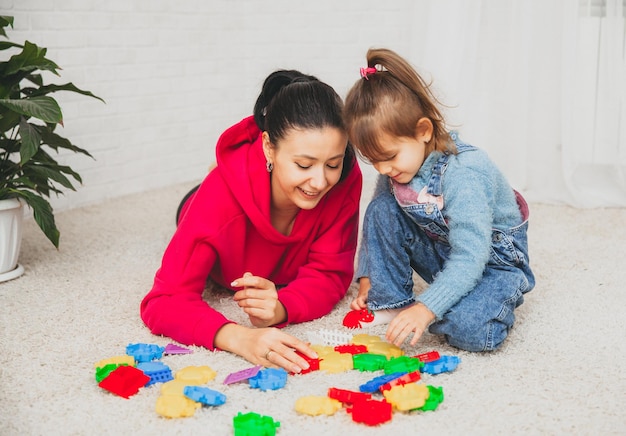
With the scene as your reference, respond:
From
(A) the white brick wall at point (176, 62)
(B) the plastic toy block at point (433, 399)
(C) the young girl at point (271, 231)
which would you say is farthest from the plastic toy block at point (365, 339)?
(A) the white brick wall at point (176, 62)

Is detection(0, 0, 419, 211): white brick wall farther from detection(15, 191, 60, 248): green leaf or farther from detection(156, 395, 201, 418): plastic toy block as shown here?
detection(156, 395, 201, 418): plastic toy block

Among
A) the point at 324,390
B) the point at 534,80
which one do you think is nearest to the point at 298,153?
the point at 324,390

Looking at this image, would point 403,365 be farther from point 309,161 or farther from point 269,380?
point 309,161

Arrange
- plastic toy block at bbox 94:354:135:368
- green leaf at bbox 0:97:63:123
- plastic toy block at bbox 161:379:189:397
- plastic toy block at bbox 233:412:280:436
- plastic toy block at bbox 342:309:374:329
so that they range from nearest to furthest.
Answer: plastic toy block at bbox 233:412:280:436, plastic toy block at bbox 161:379:189:397, plastic toy block at bbox 94:354:135:368, plastic toy block at bbox 342:309:374:329, green leaf at bbox 0:97:63:123

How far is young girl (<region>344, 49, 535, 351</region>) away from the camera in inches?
50.8

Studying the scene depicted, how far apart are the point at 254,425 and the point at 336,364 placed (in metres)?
0.28

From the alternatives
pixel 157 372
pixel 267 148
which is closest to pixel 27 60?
pixel 267 148

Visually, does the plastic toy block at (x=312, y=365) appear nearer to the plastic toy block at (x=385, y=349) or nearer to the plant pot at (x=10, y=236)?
the plastic toy block at (x=385, y=349)

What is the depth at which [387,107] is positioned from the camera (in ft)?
4.27

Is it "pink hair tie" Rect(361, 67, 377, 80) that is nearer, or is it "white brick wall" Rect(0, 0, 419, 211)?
"pink hair tie" Rect(361, 67, 377, 80)

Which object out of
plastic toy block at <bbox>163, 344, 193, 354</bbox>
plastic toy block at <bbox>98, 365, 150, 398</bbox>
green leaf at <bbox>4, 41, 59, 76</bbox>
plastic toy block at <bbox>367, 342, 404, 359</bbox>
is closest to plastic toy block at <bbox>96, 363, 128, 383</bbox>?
plastic toy block at <bbox>98, 365, 150, 398</bbox>

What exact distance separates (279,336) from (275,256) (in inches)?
12.9

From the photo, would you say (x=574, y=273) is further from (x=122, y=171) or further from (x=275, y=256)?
(x=122, y=171)

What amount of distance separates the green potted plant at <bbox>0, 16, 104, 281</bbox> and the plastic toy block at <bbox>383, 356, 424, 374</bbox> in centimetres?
96
